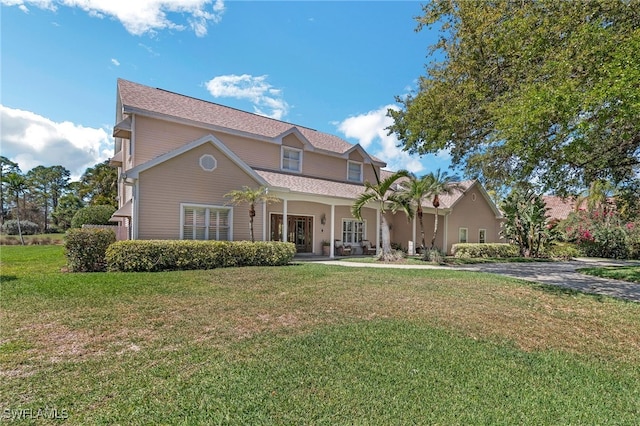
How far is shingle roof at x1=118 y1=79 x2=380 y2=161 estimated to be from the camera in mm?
15898

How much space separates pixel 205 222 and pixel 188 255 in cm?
268

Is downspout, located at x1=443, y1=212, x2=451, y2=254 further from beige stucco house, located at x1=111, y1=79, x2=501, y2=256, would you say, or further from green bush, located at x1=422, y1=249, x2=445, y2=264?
green bush, located at x1=422, y1=249, x2=445, y2=264

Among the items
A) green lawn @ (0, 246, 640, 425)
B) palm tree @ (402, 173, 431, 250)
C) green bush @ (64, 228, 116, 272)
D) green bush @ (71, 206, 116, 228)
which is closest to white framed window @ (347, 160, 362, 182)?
palm tree @ (402, 173, 431, 250)

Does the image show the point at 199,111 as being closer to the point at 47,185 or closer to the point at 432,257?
the point at 432,257

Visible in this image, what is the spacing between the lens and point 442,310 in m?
7.08

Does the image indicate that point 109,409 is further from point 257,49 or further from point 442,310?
point 257,49

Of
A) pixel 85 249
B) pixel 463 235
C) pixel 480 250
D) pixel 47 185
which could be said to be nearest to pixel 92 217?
pixel 85 249

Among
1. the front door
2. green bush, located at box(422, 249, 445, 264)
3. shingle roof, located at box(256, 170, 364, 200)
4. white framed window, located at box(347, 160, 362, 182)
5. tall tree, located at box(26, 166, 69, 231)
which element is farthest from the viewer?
tall tree, located at box(26, 166, 69, 231)

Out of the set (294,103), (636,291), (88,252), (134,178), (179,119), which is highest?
(294,103)

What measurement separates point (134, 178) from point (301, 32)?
27.7ft

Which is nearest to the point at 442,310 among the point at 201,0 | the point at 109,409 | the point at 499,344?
the point at 499,344

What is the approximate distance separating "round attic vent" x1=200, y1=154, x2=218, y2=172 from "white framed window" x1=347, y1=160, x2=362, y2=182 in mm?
10568

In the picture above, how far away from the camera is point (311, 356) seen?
178 inches

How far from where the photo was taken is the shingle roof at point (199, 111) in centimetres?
1590
